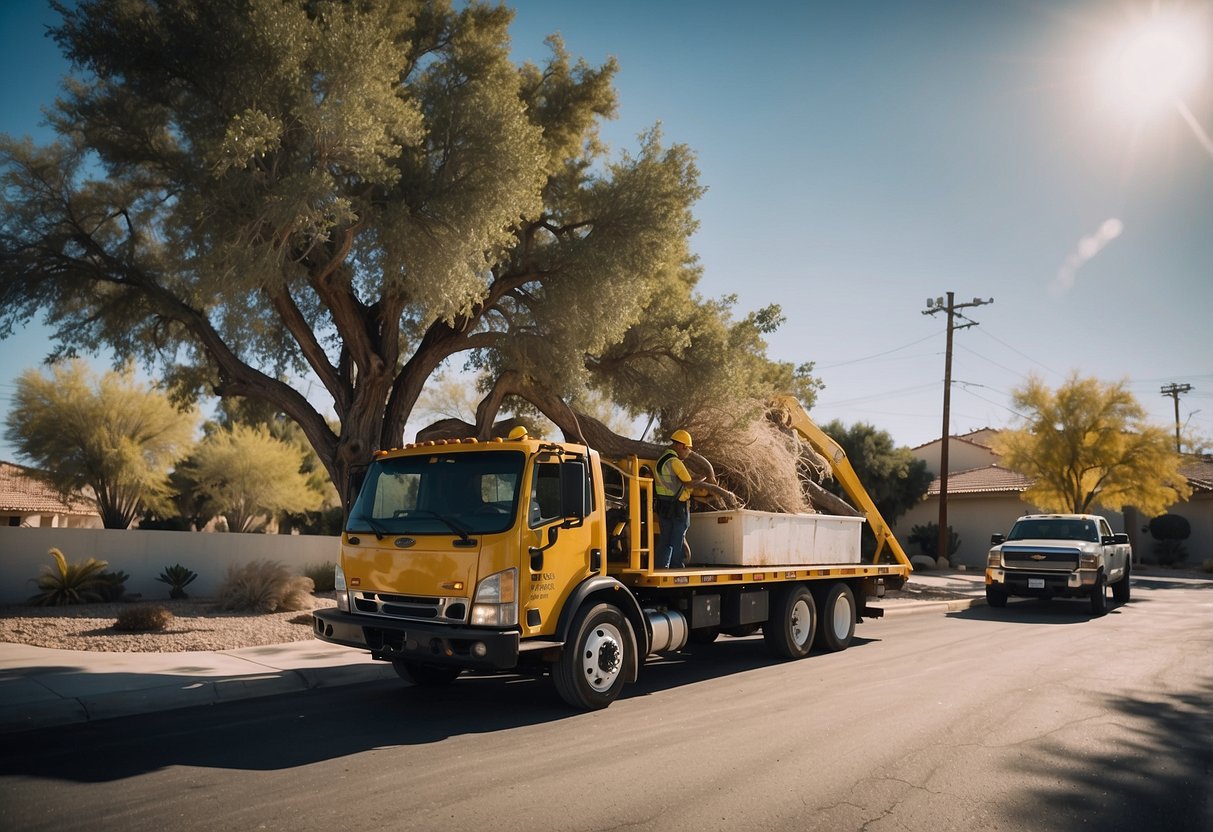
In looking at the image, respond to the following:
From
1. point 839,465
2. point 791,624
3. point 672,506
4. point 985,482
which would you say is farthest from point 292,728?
point 985,482

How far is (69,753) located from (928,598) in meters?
18.7

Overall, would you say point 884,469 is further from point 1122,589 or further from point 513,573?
point 513,573

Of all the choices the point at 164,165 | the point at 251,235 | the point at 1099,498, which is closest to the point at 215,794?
the point at 251,235

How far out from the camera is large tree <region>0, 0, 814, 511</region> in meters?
11.7

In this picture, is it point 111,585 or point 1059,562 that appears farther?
point 1059,562

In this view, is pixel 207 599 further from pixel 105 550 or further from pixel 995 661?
pixel 995 661

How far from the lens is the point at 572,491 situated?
7355 millimetres

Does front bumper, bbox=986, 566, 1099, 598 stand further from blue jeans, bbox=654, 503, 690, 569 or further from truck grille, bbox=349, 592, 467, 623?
truck grille, bbox=349, 592, 467, 623

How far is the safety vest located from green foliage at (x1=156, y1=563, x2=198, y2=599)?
11791mm

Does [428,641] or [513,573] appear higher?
[513,573]

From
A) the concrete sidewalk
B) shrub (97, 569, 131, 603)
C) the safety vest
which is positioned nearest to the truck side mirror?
the safety vest

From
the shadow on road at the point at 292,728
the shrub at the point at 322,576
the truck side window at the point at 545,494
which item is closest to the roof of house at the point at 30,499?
the shrub at the point at 322,576

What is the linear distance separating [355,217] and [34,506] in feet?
107

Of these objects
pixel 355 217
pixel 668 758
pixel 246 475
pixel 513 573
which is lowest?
pixel 668 758
